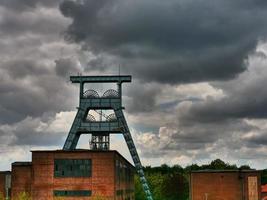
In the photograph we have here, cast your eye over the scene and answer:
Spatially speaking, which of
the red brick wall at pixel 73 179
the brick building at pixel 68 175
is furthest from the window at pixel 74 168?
the red brick wall at pixel 73 179

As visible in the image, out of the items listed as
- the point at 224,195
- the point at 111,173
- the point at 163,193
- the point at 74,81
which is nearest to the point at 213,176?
the point at 224,195

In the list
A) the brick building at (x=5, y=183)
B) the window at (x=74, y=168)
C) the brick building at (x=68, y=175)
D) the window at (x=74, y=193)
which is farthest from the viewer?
the brick building at (x=5, y=183)

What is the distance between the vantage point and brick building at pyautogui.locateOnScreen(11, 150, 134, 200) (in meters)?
47.8

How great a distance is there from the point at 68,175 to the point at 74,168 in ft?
2.84

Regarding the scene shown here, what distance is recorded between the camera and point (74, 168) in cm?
4806

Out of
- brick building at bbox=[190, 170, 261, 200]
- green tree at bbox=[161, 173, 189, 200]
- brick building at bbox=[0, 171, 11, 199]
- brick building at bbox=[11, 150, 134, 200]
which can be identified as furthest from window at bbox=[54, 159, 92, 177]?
green tree at bbox=[161, 173, 189, 200]

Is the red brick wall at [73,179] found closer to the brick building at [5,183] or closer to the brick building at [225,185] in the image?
the brick building at [5,183]

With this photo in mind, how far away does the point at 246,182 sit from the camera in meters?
58.0

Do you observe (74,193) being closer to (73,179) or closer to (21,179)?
(73,179)

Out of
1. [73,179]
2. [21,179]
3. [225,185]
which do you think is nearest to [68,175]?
[73,179]

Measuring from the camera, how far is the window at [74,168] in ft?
158

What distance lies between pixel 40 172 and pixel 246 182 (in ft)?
79.1

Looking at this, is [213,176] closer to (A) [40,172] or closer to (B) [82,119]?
(B) [82,119]

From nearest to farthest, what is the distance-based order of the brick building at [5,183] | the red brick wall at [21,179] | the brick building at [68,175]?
1. the brick building at [68,175]
2. the red brick wall at [21,179]
3. the brick building at [5,183]
